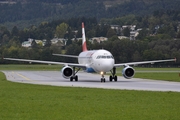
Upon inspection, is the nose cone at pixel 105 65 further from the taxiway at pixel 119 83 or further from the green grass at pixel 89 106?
the green grass at pixel 89 106

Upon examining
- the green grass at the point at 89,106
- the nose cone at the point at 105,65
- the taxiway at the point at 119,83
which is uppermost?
the nose cone at the point at 105,65

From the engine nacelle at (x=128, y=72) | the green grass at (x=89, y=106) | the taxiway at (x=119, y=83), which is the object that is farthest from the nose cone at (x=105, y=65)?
the green grass at (x=89, y=106)

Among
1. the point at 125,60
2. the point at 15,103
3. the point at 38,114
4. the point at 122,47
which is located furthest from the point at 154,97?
the point at 122,47

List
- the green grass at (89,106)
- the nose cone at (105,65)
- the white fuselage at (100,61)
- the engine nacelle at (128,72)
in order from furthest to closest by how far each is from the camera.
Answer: the engine nacelle at (128,72) < the white fuselage at (100,61) < the nose cone at (105,65) < the green grass at (89,106)

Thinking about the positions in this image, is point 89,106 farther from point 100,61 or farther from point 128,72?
point 128,72

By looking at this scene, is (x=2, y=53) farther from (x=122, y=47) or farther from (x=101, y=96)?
(x=101, y=96)

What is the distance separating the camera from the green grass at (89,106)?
29.5 meters

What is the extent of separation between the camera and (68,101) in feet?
120

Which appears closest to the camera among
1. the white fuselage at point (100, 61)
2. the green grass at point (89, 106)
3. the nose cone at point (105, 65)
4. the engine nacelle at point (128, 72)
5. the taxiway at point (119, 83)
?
the green grass at point (89, 106)

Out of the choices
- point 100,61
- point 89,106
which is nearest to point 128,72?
point 100,61

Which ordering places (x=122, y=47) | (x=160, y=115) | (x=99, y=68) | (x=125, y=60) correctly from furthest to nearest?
(x=122, y=47) < (x=125, y=60) < (x=99, y=68) < (x=160, y=115)

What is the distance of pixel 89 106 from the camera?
3378cm

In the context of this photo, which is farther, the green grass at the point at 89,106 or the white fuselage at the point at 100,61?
the white fuselage at the point at 100,61

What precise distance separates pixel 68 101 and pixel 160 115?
7.73 metres
